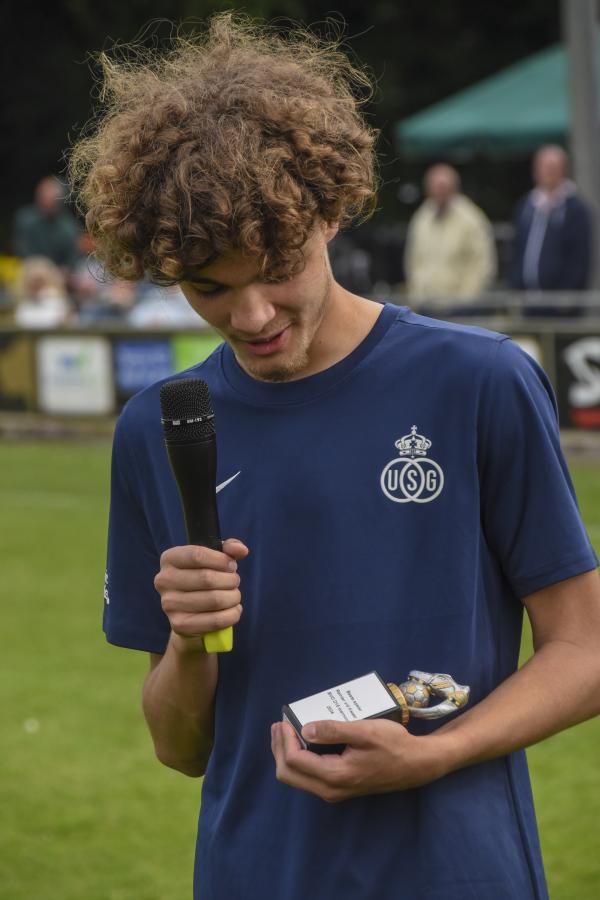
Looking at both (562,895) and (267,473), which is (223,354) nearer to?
(267,473)

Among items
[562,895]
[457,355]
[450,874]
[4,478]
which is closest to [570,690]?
[450,874]

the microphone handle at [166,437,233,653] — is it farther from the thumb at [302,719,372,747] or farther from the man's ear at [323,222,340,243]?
the man's ear at [323,222,340,243]

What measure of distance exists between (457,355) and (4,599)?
8.13 meters

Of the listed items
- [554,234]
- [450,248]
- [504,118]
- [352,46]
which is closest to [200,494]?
[554,234]

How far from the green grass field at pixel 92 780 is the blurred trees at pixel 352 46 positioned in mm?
24150

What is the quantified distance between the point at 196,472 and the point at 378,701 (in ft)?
1.51

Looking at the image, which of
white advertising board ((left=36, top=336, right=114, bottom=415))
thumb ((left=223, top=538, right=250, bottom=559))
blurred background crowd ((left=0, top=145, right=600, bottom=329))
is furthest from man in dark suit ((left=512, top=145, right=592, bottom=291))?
thumb ((left=223, top=538, right=250, bottom=559))

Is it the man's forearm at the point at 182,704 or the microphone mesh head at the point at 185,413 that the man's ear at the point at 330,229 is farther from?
the man's forearm at the point at 182,704

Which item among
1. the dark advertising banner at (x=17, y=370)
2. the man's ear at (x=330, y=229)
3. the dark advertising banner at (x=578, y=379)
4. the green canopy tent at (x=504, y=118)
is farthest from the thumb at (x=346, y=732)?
the green canopy tent at (x=504, y=118)

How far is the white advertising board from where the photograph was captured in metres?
15.9

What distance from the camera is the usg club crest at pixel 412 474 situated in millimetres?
2436

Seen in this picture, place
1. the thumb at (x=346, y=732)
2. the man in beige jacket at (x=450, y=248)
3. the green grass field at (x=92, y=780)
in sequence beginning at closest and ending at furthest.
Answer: the thumb at (x=346, y=732)
the green grass field at (x=92, y=780)
the man in beige jacket at (x=450, y=248)

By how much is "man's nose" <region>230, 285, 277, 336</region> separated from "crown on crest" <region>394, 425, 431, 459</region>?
0.97 ft

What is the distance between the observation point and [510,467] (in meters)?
2.41
